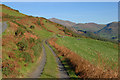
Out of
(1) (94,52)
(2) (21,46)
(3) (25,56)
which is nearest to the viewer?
(3) (25,56)

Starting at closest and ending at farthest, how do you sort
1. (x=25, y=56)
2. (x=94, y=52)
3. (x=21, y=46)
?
(x=25, y=56) < (x=21, y=46) < (x=94, y=52)

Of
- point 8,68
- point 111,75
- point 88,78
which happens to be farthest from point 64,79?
point 8,68

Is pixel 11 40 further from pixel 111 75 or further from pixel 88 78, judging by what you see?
pixel 111 75

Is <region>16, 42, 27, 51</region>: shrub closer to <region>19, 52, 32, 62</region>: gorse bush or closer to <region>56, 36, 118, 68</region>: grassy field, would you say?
<region>19, 52, 32, 62</region>: gorse bush

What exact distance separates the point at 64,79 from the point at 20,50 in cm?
719

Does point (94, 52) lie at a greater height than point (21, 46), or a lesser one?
lesser

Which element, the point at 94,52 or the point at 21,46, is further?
the point at 94,52

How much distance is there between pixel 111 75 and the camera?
9.35 m

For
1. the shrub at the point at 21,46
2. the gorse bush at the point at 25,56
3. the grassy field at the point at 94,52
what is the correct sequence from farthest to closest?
the grassy field at the point at 94,52 < the shrub at the point at 21,46 < the gorse bush at the point at 25,56

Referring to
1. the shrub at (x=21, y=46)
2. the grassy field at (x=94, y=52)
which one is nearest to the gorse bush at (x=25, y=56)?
the shrub at (x=21, y=46)

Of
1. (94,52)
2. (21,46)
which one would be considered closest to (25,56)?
(21,46)

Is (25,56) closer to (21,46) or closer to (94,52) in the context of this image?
(21,46)

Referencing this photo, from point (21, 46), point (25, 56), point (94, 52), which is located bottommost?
point (94, 52)

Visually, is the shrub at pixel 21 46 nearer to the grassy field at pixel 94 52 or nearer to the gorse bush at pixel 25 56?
the gorse bush at pixel 25 56
